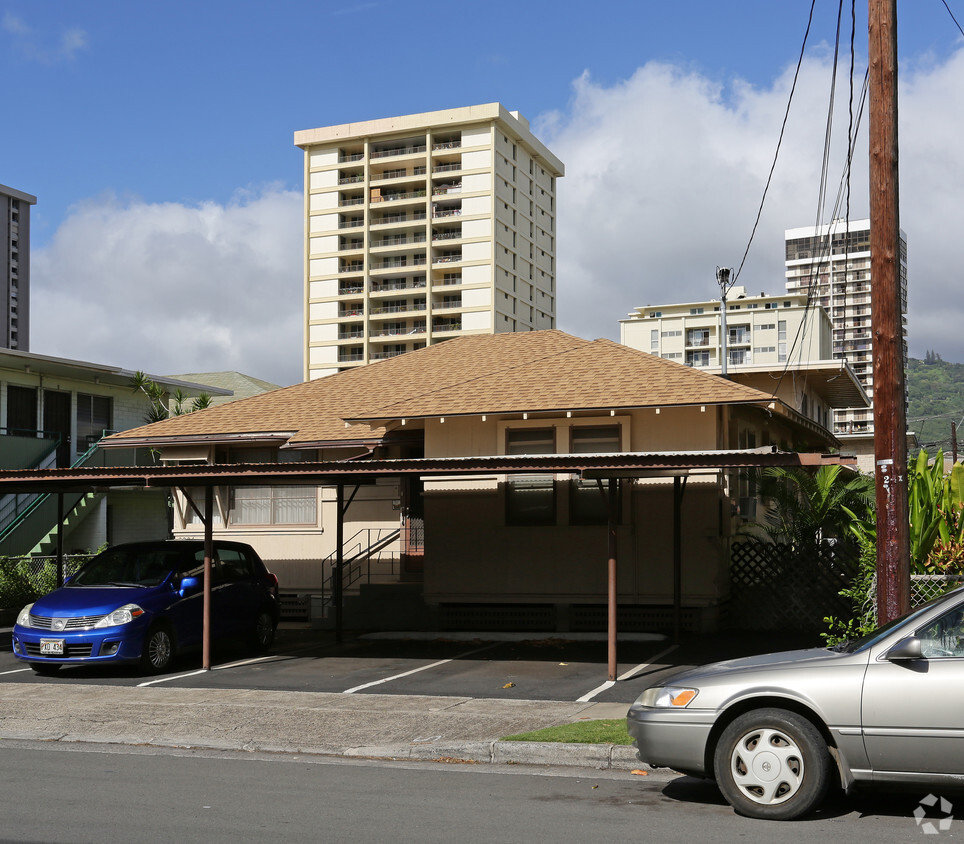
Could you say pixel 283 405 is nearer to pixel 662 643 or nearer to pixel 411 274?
pixel 662 643

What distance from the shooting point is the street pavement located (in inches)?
372

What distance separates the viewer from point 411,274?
98.4 m

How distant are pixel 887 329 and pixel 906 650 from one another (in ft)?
12.7

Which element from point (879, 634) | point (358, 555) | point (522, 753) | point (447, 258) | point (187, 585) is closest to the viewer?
point (879, 634)

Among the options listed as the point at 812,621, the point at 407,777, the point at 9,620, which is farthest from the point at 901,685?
the point at 9,620

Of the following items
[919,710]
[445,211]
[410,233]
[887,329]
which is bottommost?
[919,710]

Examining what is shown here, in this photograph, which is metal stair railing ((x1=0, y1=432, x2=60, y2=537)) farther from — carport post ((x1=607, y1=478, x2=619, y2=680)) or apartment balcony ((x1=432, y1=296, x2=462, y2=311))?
apartment balcony ((x1=432, y1=296, x2=462, y2=311))

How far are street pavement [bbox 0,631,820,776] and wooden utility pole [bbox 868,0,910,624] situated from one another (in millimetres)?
2756

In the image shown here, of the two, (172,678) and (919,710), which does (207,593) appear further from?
(919,710)

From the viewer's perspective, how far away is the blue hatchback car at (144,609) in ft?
46.0

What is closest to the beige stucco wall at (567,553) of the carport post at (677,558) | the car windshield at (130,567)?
the carport post at (677,558)

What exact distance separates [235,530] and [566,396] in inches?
348

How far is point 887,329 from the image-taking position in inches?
379

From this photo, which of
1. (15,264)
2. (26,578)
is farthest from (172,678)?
(15,264)
